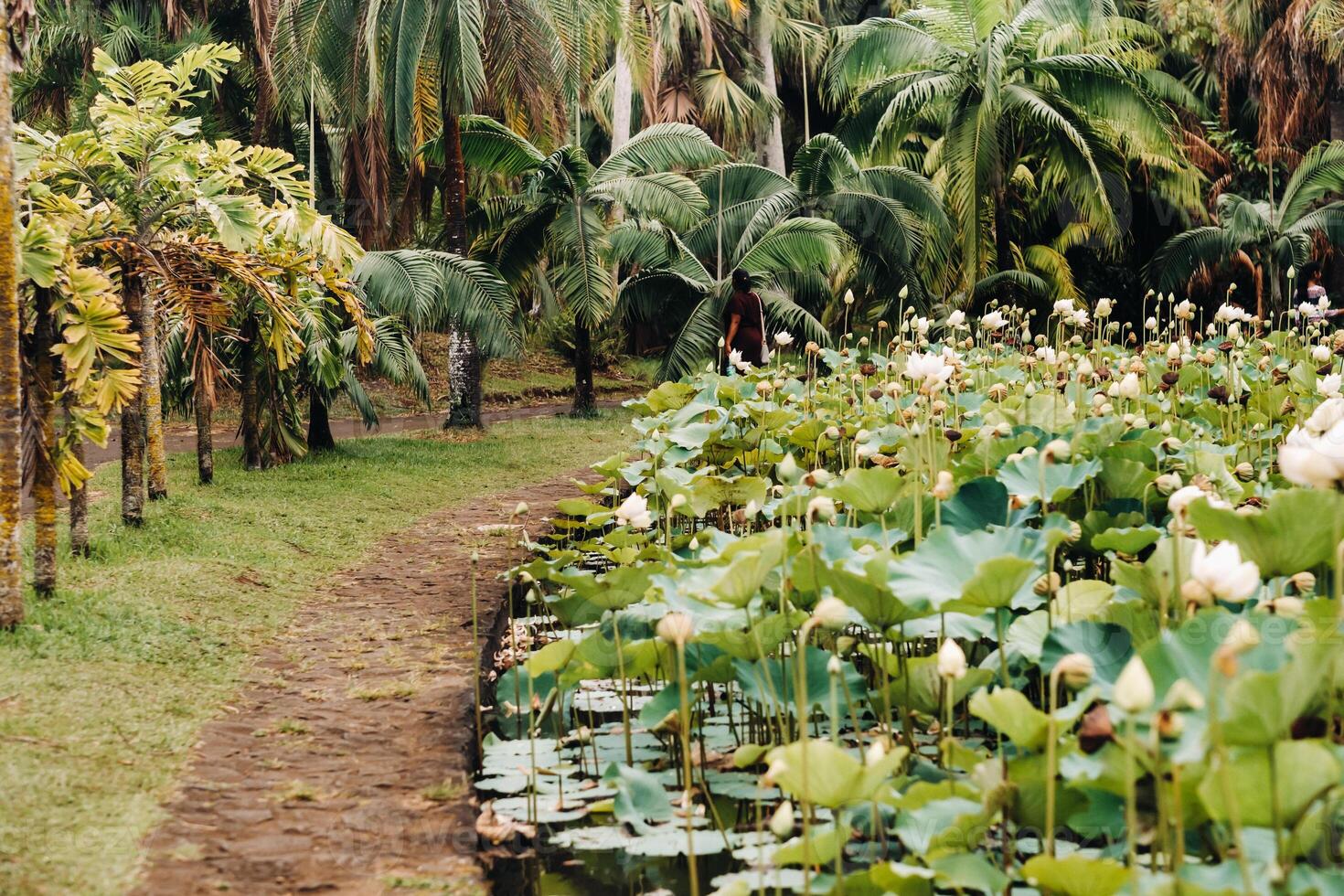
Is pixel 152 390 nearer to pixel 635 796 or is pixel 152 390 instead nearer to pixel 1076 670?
pixel 635 796

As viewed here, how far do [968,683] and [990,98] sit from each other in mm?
14001

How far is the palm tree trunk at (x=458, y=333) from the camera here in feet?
47.6

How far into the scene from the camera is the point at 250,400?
1127 centimetres

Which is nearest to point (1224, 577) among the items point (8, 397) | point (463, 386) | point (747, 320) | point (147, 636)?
point (147, 636)

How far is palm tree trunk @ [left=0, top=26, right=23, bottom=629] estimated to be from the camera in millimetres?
5156

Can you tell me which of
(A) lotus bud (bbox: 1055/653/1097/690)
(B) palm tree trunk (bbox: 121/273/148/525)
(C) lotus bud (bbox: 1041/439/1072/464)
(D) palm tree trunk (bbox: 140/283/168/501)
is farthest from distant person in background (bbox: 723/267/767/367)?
(A) lotus bud (bbox: 1055/653/1097/690)

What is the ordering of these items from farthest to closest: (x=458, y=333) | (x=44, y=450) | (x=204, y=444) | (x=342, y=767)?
(x=458, y=333) → (x=204, y=444) → (x=44, y=450) → (x=342, y=767)

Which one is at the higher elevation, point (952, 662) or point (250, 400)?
point (250, 400)

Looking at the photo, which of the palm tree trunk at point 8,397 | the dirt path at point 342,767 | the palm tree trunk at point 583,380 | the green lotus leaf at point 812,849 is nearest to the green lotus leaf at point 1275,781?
the green lotus leaf at point 812,849

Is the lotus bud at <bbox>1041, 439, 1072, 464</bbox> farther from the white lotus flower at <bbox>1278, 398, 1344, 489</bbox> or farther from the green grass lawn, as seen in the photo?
the green grass lawn

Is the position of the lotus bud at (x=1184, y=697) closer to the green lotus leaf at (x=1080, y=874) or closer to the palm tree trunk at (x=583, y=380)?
A: the green lotus leaf at (x=1080, y=874)

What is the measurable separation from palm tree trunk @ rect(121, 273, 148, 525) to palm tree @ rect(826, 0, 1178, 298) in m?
11.1

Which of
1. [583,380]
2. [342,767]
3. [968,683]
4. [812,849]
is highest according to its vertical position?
[583,380]

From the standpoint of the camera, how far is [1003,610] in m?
3.30
